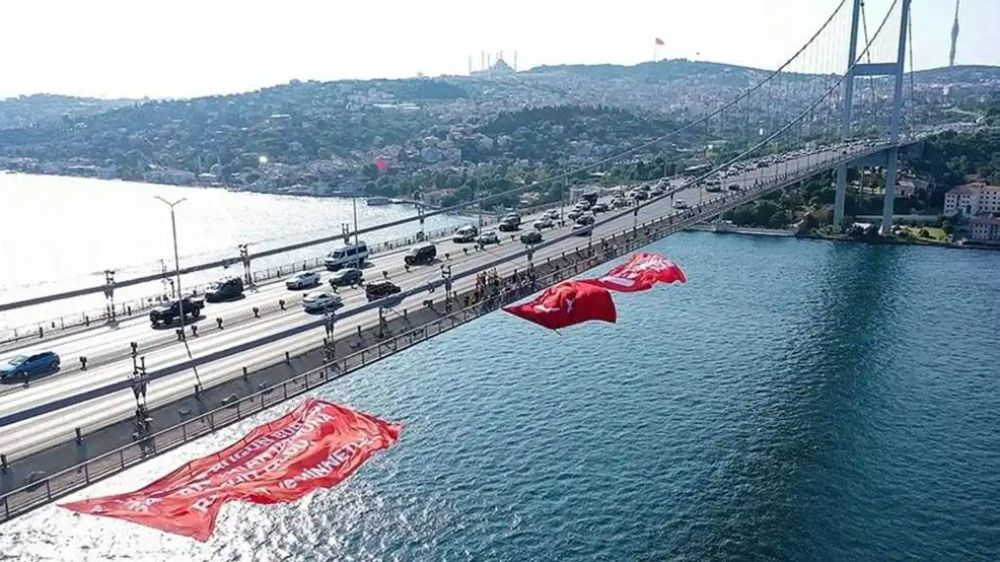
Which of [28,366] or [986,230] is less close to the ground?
[28,366]

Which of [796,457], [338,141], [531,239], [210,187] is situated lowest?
[796,457]

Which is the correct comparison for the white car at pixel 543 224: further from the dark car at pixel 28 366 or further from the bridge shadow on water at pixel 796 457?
the dark car at pixel 28 366

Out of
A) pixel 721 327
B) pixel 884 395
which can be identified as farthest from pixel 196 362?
pixel 721 327

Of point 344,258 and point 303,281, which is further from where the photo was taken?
point 344,258

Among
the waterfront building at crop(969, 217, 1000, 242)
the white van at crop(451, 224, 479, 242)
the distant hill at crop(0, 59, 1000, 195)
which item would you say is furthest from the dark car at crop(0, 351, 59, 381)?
the distant hill at crop(0, 59, 1000, 195)

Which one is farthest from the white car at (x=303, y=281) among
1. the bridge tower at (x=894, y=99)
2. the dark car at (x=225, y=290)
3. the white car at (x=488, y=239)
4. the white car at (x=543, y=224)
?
the bridge tower at (x=894, y=99)

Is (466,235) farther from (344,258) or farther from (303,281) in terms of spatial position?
(303,281)

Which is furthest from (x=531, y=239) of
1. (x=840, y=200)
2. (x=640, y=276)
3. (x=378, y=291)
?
(x=840, y=200)
